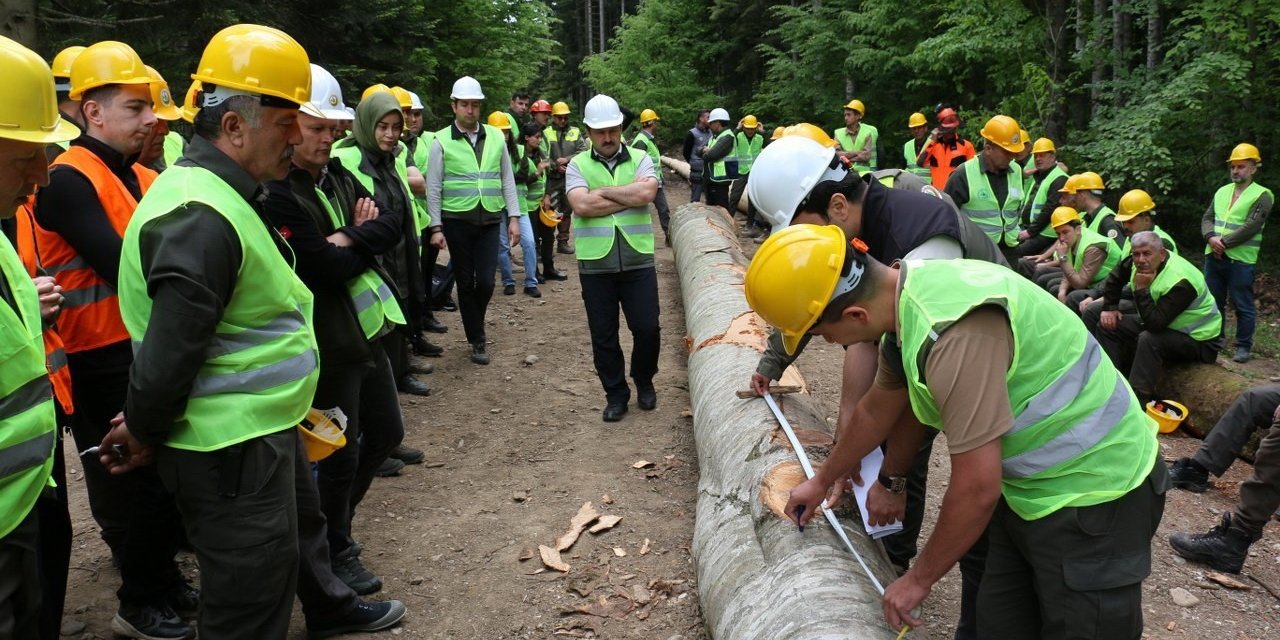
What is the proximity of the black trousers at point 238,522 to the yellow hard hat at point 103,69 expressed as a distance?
1725 mm

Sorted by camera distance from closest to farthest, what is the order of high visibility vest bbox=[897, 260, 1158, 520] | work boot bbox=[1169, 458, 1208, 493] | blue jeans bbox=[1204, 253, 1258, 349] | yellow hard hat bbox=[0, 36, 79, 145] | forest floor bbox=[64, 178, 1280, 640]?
yellow hard hat bbox=[0, 36, 79, 145] < high visibility vest bbox=[897, 260, 1158, 520] < forest floor bbox=[64, 178, 1280, 640] < work boot bbox=[1169, 458, 1208, 493] < blue jeans bbox=[1204, 253, 1258, 349]

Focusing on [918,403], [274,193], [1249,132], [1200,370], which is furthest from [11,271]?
[1249,132]

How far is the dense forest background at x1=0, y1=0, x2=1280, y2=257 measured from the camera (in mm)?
9750

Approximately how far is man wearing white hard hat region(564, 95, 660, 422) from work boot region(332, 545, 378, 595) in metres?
2.36

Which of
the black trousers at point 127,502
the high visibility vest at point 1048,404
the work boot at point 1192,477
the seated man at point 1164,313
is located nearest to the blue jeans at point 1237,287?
the seated man at point 1164,313

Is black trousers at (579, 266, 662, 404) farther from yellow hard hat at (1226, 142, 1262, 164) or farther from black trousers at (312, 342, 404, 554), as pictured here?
yellow hard hat at (1226, 142, 1262, 164)

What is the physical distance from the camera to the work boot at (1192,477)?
5203 millimetres

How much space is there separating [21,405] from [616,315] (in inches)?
160

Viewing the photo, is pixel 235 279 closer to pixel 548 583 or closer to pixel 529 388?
pixel 548 583

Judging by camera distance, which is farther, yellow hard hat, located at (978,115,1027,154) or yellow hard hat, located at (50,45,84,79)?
yellow hard hat, located at (978,115,1027,154)

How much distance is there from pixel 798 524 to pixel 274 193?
7.57 feet

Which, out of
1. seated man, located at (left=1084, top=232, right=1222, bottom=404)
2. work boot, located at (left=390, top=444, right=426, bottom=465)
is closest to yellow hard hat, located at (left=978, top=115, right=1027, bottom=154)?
seated man, located at (left=1084, top=232, right=1222, bottom=404)

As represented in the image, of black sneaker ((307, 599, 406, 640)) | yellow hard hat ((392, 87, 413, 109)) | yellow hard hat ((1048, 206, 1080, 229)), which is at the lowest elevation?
black sneaker ((307, 599, 406, 640))

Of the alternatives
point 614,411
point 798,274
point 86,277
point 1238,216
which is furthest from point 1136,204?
point 86,277
